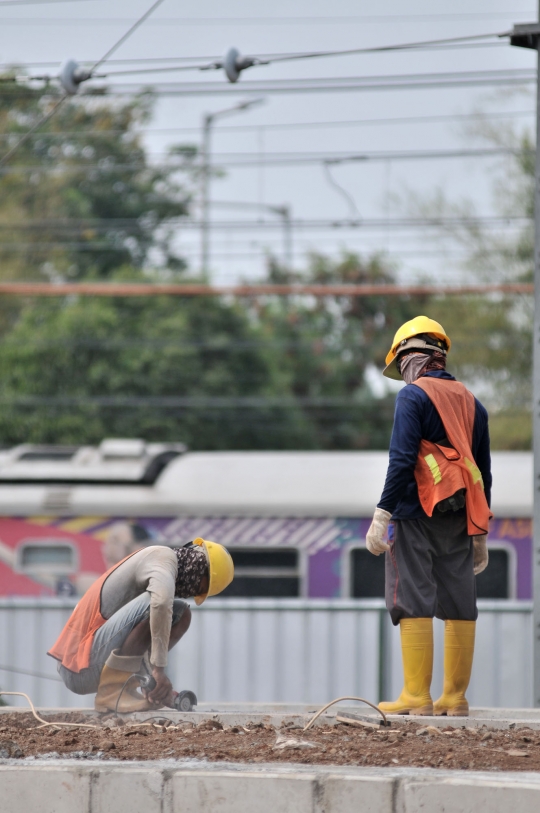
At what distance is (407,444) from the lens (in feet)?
16.5

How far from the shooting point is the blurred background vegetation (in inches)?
954

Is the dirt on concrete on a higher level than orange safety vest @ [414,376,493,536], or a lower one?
lower

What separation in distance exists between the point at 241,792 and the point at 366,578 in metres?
6.23

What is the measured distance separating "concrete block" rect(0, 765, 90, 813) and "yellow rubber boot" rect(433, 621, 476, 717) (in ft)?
6.69

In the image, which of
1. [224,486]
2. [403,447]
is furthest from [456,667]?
[224,486]

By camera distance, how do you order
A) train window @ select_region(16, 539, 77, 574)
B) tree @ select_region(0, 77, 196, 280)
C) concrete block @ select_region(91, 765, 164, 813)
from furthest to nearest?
tree @ select_region(0, 77, 196, 280)
train window @ select_region(16, 539, 77, 574)
concrete block @ select_region(91, 765, 164, 813)

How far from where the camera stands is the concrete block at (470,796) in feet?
10.9

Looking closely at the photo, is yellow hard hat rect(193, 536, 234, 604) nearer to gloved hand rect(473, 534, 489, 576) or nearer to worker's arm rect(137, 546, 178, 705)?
worker's arm rect(137, 546, 178, 705)

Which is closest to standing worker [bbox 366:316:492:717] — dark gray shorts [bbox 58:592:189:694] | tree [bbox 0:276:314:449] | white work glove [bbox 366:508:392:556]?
white work glove [bbox 366:508:392:556]

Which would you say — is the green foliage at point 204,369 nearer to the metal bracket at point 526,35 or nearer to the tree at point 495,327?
the tree at point 495,327

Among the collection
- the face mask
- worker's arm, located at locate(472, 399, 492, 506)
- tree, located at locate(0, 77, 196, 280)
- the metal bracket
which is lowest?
worker's arm, located at locate(472, 399, 492, 506)

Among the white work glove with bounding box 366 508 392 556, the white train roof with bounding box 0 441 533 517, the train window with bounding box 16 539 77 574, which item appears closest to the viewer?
the white work glove with bounding box 366 508 392 556

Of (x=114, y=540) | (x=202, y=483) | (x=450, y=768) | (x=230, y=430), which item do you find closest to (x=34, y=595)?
(x=114, y=540)

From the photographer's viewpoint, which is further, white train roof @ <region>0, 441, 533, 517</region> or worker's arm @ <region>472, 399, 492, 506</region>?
white train roof @ <region>0, 441, 533, 517</region>
